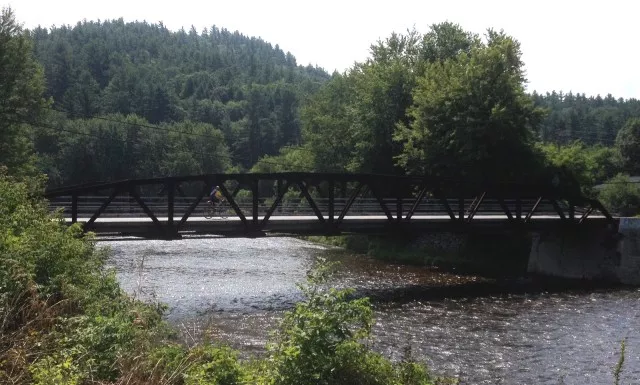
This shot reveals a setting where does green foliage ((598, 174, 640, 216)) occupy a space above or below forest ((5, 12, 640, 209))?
below

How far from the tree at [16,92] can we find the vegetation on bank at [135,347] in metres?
31.4

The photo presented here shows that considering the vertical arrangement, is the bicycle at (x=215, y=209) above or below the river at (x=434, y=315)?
above

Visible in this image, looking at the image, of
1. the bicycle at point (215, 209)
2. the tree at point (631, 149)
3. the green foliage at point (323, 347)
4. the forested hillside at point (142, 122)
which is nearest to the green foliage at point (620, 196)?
the bicycle at point (215, 209)

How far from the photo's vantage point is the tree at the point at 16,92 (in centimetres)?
4184

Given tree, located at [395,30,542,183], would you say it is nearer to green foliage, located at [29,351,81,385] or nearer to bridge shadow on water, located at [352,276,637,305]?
bridge shadow on water, located at [352,276,637,305]

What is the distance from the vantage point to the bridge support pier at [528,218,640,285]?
3588 centimetres

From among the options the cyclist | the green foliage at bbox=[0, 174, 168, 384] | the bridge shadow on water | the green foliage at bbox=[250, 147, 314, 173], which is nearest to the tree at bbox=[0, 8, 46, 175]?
the cyclist

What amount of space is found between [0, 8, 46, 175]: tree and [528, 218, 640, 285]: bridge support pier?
95.8 feet

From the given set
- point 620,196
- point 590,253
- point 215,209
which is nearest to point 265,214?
point 215,209

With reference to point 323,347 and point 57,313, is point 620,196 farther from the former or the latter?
point 57,313

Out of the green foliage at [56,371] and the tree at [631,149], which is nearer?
the green foliage at [56,371]

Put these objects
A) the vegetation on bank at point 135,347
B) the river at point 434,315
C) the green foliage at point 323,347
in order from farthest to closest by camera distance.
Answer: the river at point 434,315 → the green foliage at point 323,347 → the vegetation on bank at point 135,347

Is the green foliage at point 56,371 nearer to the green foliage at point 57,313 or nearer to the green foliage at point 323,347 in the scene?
the green foliage at point 57,313

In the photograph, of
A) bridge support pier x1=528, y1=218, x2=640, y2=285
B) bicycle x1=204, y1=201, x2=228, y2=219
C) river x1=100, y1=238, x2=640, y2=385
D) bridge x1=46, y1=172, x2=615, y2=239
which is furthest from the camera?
bridge support pier x1=528, y1=218, x2=640, y2=285
